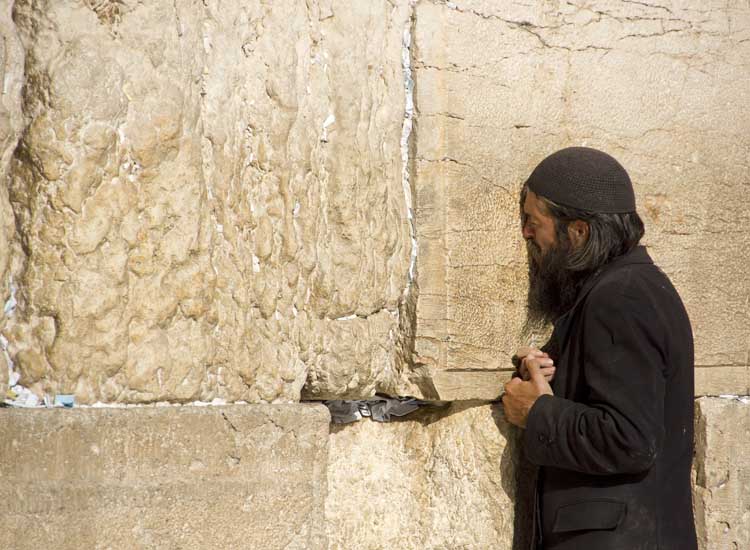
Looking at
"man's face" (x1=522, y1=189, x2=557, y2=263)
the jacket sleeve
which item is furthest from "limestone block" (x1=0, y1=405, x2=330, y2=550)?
"man's face" (x1=522, y1=189, x2=557, y2=263)

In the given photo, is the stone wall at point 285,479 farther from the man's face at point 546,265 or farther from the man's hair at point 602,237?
the man's hair at point 602,237

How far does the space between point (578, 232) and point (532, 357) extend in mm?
388

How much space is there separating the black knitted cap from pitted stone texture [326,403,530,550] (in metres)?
0.70

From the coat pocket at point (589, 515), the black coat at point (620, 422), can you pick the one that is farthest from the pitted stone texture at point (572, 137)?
the coat pocket at point (589, 515)

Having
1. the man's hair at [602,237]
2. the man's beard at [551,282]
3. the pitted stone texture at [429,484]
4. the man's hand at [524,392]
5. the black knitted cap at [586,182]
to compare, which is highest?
the black knitted cap at [586,182]

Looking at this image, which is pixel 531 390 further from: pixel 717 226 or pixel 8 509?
pixel 8 509

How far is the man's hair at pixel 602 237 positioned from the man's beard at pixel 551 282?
0.06 metres

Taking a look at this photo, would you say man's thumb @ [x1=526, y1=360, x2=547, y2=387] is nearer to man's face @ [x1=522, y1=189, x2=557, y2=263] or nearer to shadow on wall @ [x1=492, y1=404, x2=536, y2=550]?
shadow on wall @ [x1=492, y1=404, x2=536, y2=550]

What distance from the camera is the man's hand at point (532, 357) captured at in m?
3.03

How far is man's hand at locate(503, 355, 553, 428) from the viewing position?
2.98 m

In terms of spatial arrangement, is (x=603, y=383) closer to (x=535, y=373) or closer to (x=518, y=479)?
(x=535, y=373)

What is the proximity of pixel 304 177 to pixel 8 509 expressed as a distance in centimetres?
112

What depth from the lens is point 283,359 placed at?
270cm

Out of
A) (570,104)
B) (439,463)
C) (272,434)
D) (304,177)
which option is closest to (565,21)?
(570,104)
